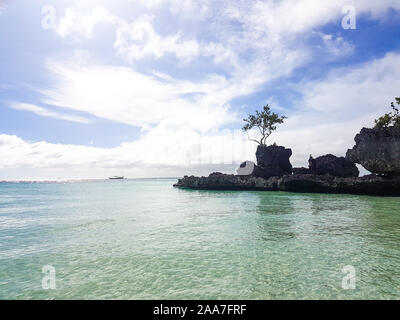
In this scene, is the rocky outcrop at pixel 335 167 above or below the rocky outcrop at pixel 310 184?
above

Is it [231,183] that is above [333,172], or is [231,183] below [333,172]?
below

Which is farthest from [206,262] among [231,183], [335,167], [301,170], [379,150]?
[301,170]

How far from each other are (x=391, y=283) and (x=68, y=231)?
15631mm

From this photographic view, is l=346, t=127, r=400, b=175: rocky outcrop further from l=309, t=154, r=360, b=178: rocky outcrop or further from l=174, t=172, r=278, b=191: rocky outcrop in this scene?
l=174, t=172, r=278, b=191: rocky outcrop

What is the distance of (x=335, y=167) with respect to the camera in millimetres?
49875

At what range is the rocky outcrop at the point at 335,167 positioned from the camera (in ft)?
162

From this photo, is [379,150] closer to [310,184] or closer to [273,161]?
[310,184]

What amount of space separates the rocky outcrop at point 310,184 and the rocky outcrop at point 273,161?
5.26m

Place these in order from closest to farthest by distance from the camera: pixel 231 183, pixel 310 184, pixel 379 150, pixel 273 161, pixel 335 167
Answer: pixel 379 150, pixel 310 184, pixel 335 167, pixel 231 183, pixel 273 161

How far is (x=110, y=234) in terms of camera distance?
13211mm

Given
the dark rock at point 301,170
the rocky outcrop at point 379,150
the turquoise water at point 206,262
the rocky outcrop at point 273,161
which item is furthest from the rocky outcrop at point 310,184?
the turquoise water at point 206,262

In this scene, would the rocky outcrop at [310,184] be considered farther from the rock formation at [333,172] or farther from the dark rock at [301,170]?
the dark rock at [301,170]

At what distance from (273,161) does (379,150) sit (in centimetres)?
2374
